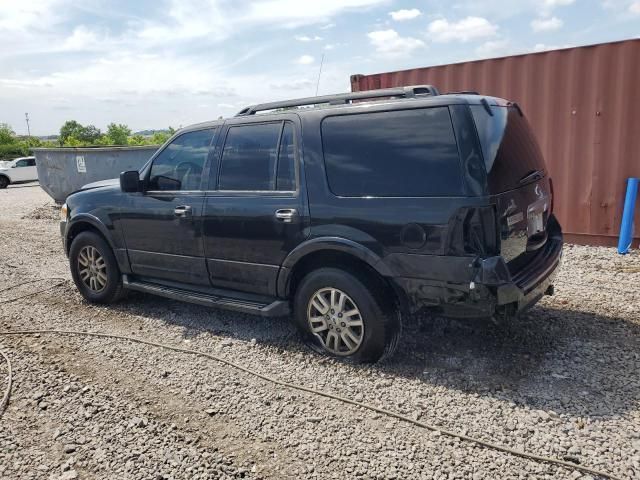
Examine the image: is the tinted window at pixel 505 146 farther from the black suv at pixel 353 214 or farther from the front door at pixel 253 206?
the front door at pixel 253 206

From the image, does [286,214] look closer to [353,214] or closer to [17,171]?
[353,214]

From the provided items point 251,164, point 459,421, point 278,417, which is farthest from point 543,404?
point 251,164

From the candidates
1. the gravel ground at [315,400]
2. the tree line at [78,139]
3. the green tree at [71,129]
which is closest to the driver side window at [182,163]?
the gravel ground at [315,400]

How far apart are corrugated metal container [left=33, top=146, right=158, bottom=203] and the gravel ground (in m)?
7.69

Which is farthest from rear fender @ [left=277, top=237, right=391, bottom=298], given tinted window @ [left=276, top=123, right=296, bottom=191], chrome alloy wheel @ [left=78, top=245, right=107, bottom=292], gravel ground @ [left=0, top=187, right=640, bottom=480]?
chrome alloy wheel @ [left=78, top=245, right=107, bottom=292]

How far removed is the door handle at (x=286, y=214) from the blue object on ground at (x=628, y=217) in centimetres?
515

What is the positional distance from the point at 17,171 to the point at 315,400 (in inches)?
1063

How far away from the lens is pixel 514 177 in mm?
3340

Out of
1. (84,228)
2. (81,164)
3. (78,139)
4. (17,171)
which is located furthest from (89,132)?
(84,228)

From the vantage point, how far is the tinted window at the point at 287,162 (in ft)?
12.6

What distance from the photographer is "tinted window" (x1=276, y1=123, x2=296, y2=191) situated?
3.83m

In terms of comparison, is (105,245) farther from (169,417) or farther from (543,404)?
(543,404)

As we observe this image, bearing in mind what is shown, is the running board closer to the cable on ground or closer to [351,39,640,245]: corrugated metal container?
the cable on ground

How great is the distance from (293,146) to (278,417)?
1.96 m
